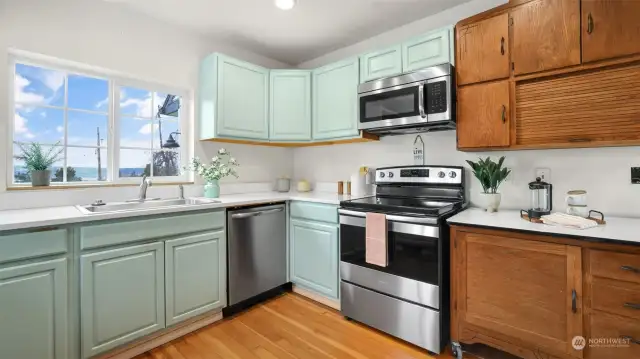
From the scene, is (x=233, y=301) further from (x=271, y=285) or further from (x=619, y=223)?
(x=619, y=223)

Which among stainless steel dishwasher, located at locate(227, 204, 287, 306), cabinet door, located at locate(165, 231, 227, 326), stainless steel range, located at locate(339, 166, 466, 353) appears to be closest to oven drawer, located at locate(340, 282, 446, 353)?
stainless steel range, located at locate(339, 166, 466, 353)

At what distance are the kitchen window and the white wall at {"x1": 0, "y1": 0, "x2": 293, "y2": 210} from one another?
0.38 ft

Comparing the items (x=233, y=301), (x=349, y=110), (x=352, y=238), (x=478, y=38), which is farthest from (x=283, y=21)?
(x=233, y=301)

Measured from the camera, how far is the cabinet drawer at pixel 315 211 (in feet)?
7.76

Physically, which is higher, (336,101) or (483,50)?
(483,50)

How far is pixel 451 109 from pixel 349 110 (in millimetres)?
902

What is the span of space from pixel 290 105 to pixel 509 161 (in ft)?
6.45

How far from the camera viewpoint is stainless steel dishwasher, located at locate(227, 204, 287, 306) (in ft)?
7.51

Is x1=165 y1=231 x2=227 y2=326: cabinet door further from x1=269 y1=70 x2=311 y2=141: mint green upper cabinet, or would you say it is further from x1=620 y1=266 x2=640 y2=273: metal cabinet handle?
x1=620 y1=266 x2=640 y2=273: metal cabinet handle

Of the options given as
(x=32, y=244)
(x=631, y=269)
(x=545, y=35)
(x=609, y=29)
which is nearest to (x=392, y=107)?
(x=545, y=35)

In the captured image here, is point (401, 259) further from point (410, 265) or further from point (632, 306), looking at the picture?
point (632, 306)

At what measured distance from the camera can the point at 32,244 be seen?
1438 mm

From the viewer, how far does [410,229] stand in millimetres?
1854

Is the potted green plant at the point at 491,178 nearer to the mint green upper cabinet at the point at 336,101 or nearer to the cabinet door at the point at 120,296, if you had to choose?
the mint green upper cabinet at the point at 336,101
